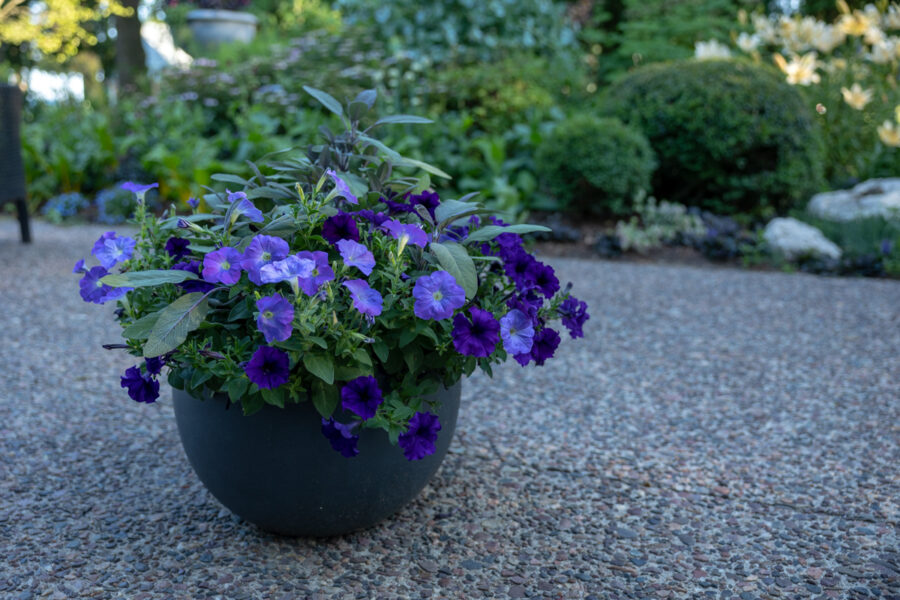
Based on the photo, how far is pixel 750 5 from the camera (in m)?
9.93

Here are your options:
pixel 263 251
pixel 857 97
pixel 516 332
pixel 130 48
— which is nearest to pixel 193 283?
pixel 263 251

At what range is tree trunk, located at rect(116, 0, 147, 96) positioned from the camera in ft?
30.9

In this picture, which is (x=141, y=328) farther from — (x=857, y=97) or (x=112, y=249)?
(x=857, y=97)

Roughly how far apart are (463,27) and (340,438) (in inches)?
280

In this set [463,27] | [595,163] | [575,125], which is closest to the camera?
[595,163]

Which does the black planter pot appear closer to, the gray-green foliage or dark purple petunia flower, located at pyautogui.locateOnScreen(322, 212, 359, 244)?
dark purple petunia flower, located at pyautogui.locateOnScreen(322, 212, 359, 244)

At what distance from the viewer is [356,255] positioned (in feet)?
4.47

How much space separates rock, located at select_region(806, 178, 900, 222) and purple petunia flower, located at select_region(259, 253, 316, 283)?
4932 mm

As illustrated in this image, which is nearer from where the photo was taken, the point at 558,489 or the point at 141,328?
the point at 141,328

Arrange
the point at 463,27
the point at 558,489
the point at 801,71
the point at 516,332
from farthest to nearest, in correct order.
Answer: the point at 463,27 → the point at 801,71 → the point at 558,489 → the point at 516,332

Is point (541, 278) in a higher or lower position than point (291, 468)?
higher

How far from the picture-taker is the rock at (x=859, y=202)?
5340mm

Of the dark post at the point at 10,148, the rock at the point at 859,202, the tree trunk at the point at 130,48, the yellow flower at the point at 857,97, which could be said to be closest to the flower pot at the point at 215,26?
the tree trunk at the point at 130,48

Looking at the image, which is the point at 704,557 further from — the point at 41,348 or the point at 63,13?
the point at 63,13
